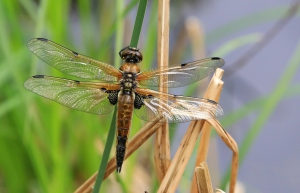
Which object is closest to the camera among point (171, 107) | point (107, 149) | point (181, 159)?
point (107, 149)

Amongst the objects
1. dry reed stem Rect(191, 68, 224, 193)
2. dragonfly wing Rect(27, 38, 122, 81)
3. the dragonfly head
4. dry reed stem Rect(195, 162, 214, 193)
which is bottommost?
dry reed stem Rect(195, 162, 214, 193)

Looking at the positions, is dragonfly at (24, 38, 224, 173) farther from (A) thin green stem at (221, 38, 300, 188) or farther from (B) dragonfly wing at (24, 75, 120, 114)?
(A) thin green stem at (221, 38, 300, 188)

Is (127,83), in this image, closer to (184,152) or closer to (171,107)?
(171,107)

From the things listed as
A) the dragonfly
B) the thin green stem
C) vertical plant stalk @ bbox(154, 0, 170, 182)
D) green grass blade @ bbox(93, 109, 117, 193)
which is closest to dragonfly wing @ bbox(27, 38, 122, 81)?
the dragonfly

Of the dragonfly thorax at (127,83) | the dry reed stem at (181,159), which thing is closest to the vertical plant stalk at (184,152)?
the dry reed stem at (181,159)

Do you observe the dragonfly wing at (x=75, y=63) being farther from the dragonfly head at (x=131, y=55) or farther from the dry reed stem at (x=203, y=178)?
the dry reed stem at (x=203, y=178)

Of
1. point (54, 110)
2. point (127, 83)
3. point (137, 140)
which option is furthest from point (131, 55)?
point (54, 110)
